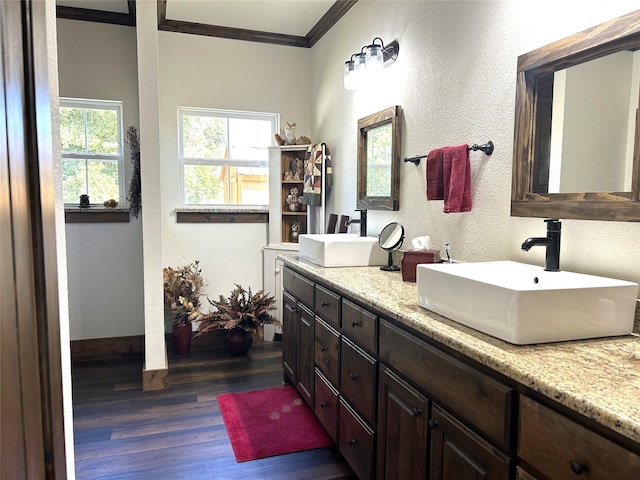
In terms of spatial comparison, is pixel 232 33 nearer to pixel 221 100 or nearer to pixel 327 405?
pixel 221 100

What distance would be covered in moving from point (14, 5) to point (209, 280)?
3.39 m

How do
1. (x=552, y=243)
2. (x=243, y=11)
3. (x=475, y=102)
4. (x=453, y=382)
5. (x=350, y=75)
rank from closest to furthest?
(x=453, y=382) < (x=552, y=243) < (x=475, y=102) < (x=350, y=75) < (x=243, y=11)

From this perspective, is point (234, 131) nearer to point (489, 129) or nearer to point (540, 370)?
point (489, 129)

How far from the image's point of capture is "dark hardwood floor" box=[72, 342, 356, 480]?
2100 millimetres

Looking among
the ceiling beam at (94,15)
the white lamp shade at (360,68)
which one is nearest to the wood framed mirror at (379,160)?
the white lamp shade at (360,68)

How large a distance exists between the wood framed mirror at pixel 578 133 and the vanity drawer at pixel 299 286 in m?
1.15

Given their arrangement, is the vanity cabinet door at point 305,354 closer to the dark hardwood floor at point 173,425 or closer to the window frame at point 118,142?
the dark hardwood floor at point 173,425

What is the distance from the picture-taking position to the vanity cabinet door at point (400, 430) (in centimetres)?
137

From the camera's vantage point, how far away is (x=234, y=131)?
3.93 m

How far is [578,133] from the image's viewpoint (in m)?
1.45

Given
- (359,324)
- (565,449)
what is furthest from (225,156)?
(565,449)

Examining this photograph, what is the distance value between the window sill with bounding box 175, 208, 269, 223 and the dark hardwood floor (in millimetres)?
1139

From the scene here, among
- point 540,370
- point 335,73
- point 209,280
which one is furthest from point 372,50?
point 209,280

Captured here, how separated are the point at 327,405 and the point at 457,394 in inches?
45.2
